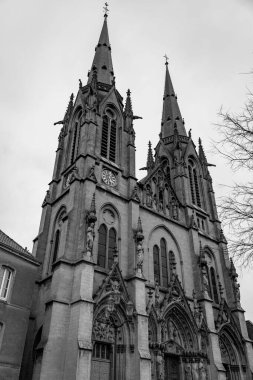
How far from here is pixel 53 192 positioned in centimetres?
2519

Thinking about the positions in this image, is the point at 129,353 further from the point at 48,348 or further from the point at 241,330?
the point at 241,330

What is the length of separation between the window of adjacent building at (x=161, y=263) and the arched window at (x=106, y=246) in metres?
3.55

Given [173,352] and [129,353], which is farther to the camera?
[173,352]

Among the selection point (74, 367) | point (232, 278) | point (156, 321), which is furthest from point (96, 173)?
point (232, 278)

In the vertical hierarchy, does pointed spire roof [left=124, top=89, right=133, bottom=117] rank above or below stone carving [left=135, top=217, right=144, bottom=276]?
above

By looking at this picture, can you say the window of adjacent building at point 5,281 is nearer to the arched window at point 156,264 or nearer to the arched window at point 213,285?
the arched window at point 156,264

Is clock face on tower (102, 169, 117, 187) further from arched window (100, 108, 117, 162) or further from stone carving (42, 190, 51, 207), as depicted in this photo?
stone carving (42, 190, 51, 207)

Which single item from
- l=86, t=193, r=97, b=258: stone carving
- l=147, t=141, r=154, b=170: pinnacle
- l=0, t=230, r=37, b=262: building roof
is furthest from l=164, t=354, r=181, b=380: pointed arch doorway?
l=147, t=141, r=154, b=170: pinnacle

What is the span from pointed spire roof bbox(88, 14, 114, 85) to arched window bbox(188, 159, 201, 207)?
10.8m

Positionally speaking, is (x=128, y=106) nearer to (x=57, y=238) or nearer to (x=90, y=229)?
(x=57, y=238)

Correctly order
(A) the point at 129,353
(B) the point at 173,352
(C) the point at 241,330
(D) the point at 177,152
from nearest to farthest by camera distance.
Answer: (A) the point at 129,353 → (B) the point at 173,352 → (C) the point at 241,330 → (D) the point at 177,152

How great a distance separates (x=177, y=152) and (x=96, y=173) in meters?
11.5

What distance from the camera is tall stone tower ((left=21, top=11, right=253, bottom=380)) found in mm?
17297

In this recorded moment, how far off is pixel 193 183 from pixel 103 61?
14.6 m
